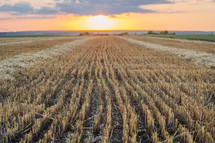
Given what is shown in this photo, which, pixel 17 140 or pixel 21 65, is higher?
pixel 21 65

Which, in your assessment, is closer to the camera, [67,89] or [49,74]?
[67,89]

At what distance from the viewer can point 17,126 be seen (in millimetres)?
3105

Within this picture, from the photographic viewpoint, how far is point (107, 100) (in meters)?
4.76

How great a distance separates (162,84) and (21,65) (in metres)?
7.37

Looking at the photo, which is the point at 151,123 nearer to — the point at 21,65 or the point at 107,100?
the point at 107,100

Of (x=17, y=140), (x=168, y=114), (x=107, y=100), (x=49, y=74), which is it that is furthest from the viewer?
(x=49, y=74)

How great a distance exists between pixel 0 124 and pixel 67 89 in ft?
8.54

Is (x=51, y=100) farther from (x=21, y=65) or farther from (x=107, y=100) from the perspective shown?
(x=21, y=65)

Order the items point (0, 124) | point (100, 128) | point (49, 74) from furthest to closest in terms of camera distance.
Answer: point (49, 74), point (100, 128), point (0, 124)

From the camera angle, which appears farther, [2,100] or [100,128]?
[2,100]

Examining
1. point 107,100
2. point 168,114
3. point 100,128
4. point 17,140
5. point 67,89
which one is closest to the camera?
point 17,140

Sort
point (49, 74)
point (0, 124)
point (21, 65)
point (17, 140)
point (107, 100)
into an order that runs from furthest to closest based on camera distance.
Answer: point (21, 65) → point (49, 74) → point (107, 100) → point (0, 124) → point (17, 140)

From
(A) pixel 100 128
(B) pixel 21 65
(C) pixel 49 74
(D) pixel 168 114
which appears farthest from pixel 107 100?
(B) pixel 21 65

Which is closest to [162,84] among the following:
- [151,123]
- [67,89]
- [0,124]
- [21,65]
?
[151,123]
